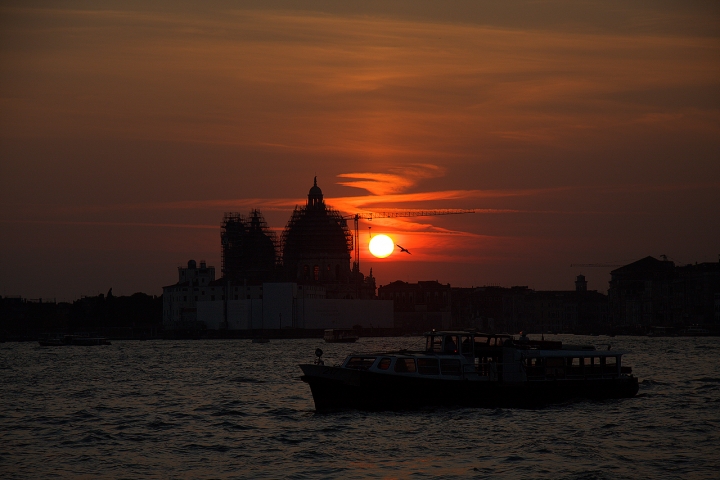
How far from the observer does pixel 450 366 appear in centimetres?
4056

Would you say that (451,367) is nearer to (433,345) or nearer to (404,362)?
(404,362)

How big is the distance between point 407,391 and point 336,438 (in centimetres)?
540

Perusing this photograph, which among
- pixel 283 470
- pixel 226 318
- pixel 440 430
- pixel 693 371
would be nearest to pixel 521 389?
pixel 440 430

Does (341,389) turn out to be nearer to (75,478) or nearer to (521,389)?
(521,389)

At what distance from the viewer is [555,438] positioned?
34469mm

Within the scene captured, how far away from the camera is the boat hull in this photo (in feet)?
129

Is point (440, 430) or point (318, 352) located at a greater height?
point (318, 352)

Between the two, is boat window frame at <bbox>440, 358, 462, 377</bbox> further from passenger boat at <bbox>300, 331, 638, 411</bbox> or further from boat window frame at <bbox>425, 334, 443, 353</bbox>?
boat window frame at <bbox>425, 334, 443, 353</bbox>

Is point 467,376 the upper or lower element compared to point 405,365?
lower

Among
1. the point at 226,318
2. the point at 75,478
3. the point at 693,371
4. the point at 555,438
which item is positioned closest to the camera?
the point at 75,478

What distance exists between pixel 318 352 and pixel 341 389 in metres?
2.01

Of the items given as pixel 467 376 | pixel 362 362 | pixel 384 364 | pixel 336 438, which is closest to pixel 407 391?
pixel 384 364

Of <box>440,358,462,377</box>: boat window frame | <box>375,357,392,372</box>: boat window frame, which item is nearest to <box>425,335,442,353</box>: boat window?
<box>440,358,462,377</box>: boat window frame

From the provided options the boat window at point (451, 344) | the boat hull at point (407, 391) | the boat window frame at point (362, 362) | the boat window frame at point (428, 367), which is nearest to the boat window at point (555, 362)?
the boat hull at point (407, 391)
